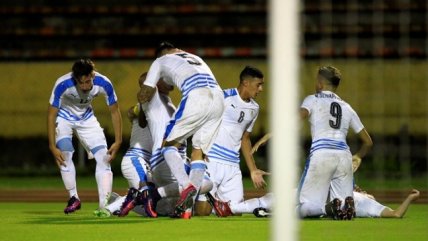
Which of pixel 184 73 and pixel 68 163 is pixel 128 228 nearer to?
pixel 184 73

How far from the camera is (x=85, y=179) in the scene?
22.6 m

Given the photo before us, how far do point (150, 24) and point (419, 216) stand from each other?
18916 mm

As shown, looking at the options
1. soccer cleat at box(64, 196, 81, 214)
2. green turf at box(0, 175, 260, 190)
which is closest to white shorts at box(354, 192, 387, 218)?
soccer cleat at box(64, 196, 81, 214)

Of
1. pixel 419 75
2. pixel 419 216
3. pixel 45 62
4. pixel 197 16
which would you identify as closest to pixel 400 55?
pixel 419 75

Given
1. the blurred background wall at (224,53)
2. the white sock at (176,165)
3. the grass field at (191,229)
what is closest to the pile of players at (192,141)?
the white sock at (176,165)

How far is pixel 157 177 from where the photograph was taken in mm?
11547

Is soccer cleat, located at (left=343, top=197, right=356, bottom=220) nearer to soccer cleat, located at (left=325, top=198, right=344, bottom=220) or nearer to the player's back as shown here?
soccer cleat, located at (left=325, top=198, right=344, bottom=220)

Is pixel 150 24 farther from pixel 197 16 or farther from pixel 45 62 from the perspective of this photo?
pixel 45 62

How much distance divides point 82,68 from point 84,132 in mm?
845

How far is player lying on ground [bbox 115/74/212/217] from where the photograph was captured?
1136cm

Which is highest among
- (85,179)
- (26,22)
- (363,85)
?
(26,22)

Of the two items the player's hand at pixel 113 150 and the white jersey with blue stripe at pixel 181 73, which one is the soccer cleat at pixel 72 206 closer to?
the player's hand at pixel 113 150

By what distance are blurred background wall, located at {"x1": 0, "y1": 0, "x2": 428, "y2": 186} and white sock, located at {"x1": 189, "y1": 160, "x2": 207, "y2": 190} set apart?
11.7m

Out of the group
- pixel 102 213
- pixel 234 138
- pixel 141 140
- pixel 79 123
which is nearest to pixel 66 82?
pixel 79 123
